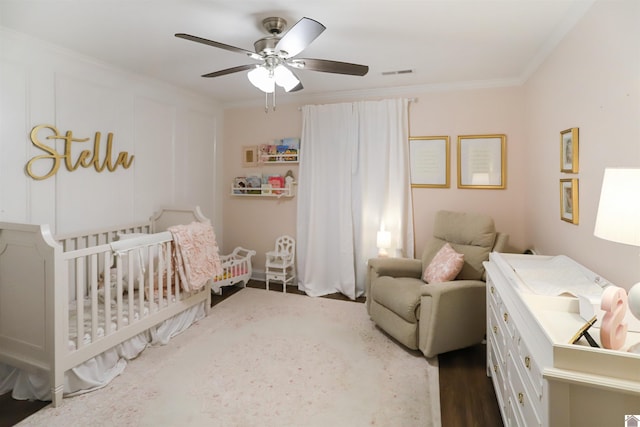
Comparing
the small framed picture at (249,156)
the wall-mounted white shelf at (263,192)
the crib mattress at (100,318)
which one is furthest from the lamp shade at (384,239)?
the crib mattress at (100,318)

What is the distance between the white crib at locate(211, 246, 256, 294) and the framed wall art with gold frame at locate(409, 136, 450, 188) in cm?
217

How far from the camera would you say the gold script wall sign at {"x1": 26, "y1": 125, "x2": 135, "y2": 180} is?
2.47 metres

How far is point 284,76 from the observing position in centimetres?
221

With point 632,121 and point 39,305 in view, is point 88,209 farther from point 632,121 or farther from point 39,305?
point 632,121

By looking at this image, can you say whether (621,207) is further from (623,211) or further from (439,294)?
(439,294)

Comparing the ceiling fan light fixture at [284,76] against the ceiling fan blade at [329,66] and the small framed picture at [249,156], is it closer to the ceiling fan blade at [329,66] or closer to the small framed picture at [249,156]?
the ceiling fan blade at [329,66]

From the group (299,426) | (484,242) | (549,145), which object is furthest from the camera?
(484,242)

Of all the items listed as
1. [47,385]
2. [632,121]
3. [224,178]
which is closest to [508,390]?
[632,121]

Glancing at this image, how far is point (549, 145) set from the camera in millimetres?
2543

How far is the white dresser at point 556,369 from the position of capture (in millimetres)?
946

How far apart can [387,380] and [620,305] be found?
1510mm

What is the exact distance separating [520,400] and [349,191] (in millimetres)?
2700

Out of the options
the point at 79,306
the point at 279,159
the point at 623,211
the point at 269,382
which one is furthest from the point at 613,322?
the point at 279,159

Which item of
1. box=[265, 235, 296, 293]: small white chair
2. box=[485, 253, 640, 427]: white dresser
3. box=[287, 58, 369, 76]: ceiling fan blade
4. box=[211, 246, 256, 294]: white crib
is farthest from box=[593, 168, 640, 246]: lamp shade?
box=[211, 246, 256, 294]: white crib
